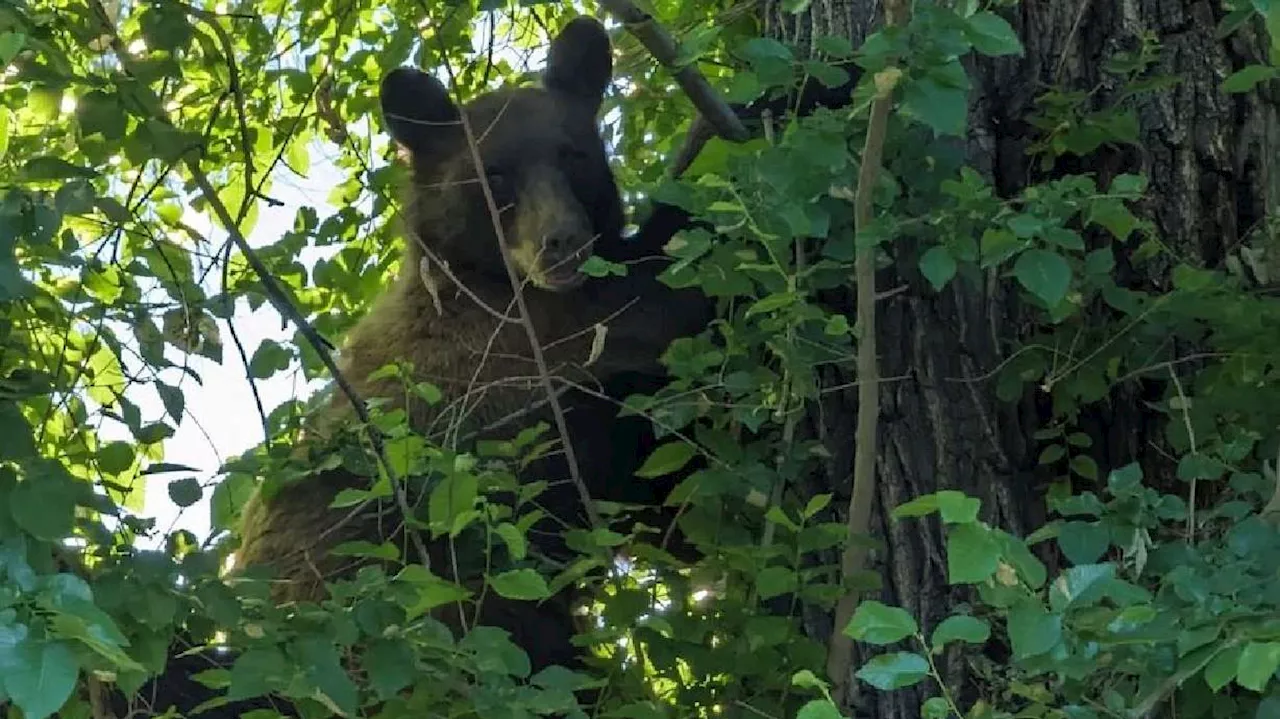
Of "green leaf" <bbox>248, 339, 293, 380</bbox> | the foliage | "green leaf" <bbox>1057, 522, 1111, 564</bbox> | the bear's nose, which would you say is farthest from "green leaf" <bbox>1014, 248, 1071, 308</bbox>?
the bear's nose

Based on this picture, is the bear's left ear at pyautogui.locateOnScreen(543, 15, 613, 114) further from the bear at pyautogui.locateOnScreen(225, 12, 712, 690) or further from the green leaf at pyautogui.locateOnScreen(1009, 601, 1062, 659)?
the green leaf at pyautogui.locateOnScreen(1009, 601, 1062, 659)

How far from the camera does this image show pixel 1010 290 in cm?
360

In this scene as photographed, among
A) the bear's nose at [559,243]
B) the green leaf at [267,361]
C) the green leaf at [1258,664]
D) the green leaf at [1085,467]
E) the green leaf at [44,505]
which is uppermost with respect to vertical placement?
the bear's nose at [559,243]

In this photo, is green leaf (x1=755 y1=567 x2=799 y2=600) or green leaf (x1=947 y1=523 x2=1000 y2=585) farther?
green leaf (x1=755 y1=567 x2=799 y2=600)

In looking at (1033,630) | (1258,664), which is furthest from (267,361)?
(1258,664)

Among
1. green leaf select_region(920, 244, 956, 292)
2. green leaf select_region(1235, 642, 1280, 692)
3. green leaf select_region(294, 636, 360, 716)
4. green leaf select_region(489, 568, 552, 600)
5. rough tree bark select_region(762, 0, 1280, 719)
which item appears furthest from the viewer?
rough tree bark select_region(762, 0, 1280, 719)

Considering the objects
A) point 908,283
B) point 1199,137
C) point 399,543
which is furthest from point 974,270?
point 399,543

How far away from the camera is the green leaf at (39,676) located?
1.74m

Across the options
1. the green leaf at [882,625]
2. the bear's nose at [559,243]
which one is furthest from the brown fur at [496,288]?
the green leaf at [882,625]

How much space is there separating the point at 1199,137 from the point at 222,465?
2.10 m

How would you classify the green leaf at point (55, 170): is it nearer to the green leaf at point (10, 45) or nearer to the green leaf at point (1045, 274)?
the green leaf at point (10, 45)

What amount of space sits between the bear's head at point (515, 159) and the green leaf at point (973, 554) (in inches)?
116

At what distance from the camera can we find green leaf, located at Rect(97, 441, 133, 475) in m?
3.02

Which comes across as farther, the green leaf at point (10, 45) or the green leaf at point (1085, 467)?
the green leaf at point (1085, 467)
